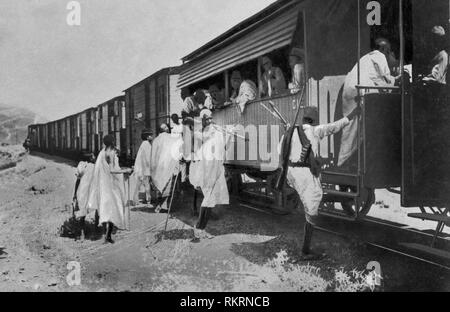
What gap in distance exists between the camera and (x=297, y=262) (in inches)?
203

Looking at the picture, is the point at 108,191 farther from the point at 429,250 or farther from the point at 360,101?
the point at 429,250

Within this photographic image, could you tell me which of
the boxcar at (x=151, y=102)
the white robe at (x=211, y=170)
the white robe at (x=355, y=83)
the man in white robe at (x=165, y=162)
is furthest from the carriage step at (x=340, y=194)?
the boxcar at (x=151, y=102)

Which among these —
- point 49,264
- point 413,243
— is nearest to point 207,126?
point 49,264

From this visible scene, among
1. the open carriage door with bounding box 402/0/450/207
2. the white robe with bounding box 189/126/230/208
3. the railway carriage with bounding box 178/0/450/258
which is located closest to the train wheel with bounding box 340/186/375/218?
Result: the railway carriage with bounding box 178/0/450/258

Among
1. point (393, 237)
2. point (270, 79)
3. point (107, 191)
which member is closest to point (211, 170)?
point (107, 191)

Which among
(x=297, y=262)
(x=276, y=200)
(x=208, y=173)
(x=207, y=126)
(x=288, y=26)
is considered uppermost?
(x=288, y=26)

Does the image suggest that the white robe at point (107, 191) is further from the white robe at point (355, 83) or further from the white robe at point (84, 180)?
the white robe at point (355, 83)

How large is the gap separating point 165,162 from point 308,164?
3.92m

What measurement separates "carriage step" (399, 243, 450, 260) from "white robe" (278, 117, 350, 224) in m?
1.39

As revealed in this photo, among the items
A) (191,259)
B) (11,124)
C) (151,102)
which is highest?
(11,124)

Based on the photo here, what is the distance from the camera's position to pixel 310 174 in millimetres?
5320

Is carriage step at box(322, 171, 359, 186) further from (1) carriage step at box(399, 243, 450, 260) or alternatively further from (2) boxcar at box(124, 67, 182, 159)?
(2) boxcar at box(124, 67, 182, 159)
